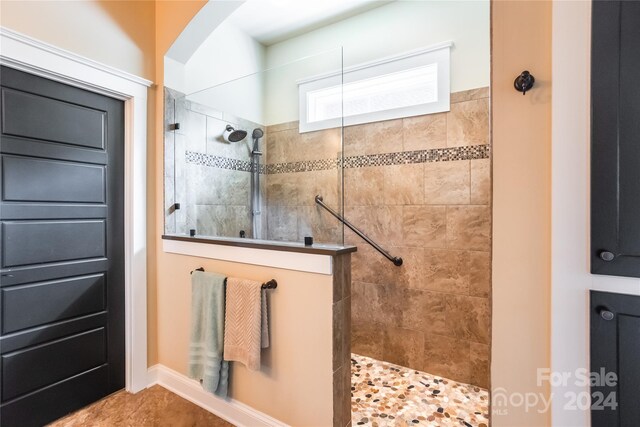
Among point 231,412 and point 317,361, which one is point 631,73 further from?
point 231,412

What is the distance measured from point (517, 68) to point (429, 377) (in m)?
2.16

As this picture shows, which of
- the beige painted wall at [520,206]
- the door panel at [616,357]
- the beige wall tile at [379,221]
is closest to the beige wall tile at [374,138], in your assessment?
the beige wall tile at [379,221]

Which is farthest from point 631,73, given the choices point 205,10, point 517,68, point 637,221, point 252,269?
point 205,10

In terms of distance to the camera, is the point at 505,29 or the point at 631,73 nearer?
the point at 631,73

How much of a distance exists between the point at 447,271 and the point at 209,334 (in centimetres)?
170

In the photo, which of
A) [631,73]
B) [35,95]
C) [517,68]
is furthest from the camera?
[35,95]

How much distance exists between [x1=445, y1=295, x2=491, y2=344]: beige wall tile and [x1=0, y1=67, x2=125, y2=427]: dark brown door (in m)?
2.34

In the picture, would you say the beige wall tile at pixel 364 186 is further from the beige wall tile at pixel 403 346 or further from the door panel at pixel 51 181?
the door panel at pixel 51 181

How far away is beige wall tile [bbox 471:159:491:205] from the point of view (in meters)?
2.09

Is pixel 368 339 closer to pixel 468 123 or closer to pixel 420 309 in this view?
pixel 420 309

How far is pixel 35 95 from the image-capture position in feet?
5.28

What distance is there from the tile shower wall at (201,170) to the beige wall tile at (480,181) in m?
1.52

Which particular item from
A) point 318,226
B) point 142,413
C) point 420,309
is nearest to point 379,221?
point 420,309

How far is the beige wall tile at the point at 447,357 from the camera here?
217cm
